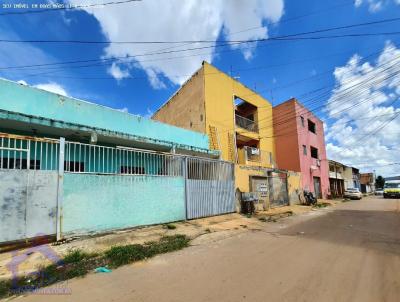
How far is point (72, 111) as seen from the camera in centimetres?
906

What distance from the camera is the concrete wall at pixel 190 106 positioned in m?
16.4

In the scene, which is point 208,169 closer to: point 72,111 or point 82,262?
point 72,111

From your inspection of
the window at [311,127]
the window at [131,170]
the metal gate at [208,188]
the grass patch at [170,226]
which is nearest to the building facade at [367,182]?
the window at [311,127]

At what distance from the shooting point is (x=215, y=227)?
9.09 metres

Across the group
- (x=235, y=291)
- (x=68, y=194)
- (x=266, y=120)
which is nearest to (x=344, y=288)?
(x=235, y=291)

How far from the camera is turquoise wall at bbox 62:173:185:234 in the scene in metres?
6.54

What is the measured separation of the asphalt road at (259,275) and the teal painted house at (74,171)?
2544 millimetres

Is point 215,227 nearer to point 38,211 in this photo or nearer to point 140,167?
point 140,167

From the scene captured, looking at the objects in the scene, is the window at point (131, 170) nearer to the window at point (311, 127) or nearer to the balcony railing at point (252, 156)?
the balcony railing at point (252, 156)

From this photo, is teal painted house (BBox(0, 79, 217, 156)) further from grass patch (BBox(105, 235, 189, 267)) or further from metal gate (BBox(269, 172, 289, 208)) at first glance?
metal gate (BBox(269, 172, 289, 208))

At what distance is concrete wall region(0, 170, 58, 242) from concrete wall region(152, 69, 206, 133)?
11.0m

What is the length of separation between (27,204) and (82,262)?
225 cm

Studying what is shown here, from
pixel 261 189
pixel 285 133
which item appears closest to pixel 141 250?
pixel 261 189

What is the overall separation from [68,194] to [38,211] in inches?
30.5
